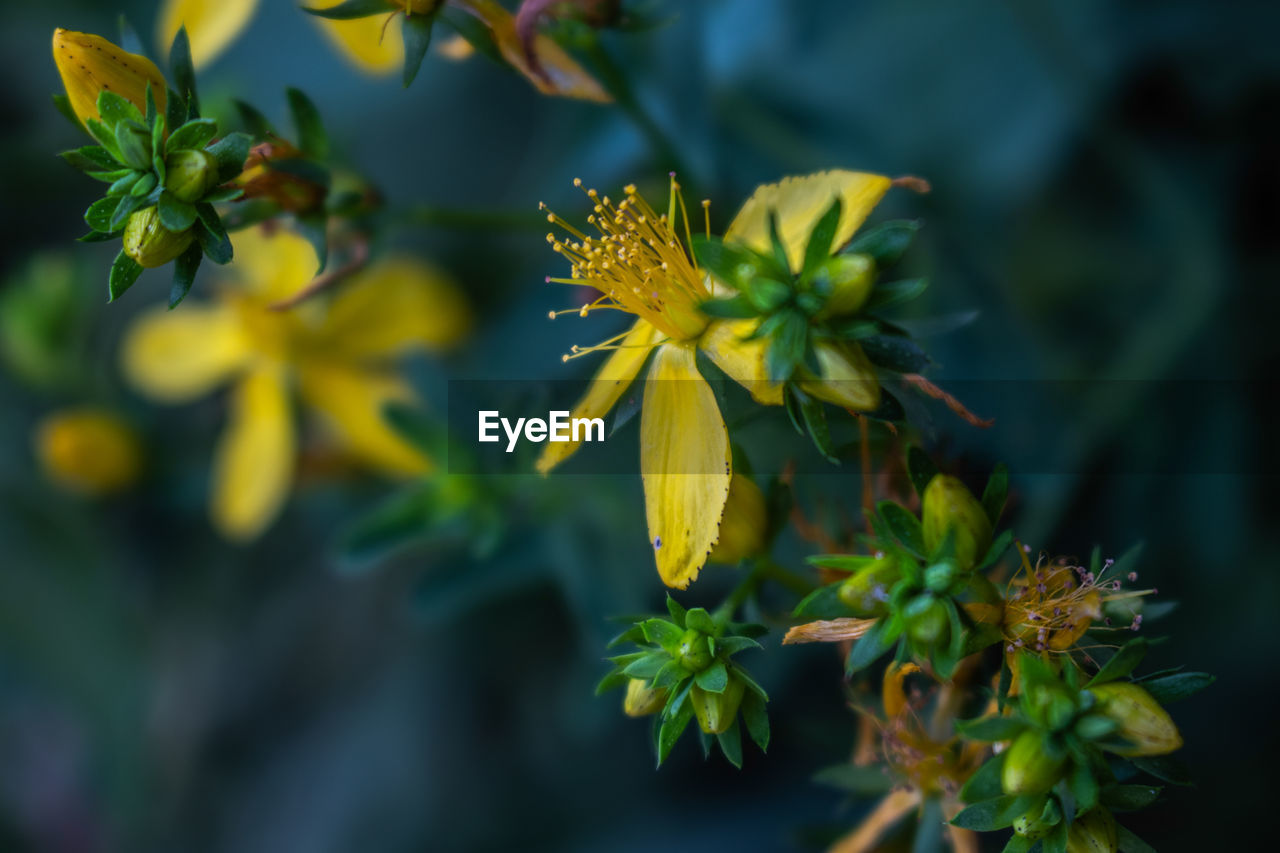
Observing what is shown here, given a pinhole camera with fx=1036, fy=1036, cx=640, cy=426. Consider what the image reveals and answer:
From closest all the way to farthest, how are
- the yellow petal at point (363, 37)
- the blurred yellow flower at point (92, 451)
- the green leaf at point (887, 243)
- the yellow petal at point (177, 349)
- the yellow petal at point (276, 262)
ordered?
the green leaf at point (887, 243)
the yellow petal at point (363, 37)
the yellow petal at point (276, 262)
the blurred yellow flower at point (92, 451)
the yellow petal at point (177, 349)

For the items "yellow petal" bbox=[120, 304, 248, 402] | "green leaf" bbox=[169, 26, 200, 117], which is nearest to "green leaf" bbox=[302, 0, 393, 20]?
"green leaf" bbox=[169, 26, 200, 117]

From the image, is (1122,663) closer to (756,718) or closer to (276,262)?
(756,718)

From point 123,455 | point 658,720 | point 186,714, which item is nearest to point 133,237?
point 658,720

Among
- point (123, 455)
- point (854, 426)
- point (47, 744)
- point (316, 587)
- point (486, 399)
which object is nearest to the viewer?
point (854, 426)

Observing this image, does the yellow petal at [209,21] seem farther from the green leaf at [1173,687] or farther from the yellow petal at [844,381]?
the green leaf at [1173,687]

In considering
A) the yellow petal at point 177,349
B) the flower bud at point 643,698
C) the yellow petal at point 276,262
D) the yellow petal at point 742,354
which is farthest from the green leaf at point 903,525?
the yellow petal at point 177,349

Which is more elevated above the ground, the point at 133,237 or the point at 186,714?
the point at 133,237

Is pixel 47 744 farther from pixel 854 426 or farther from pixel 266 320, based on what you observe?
pixel 854 426
